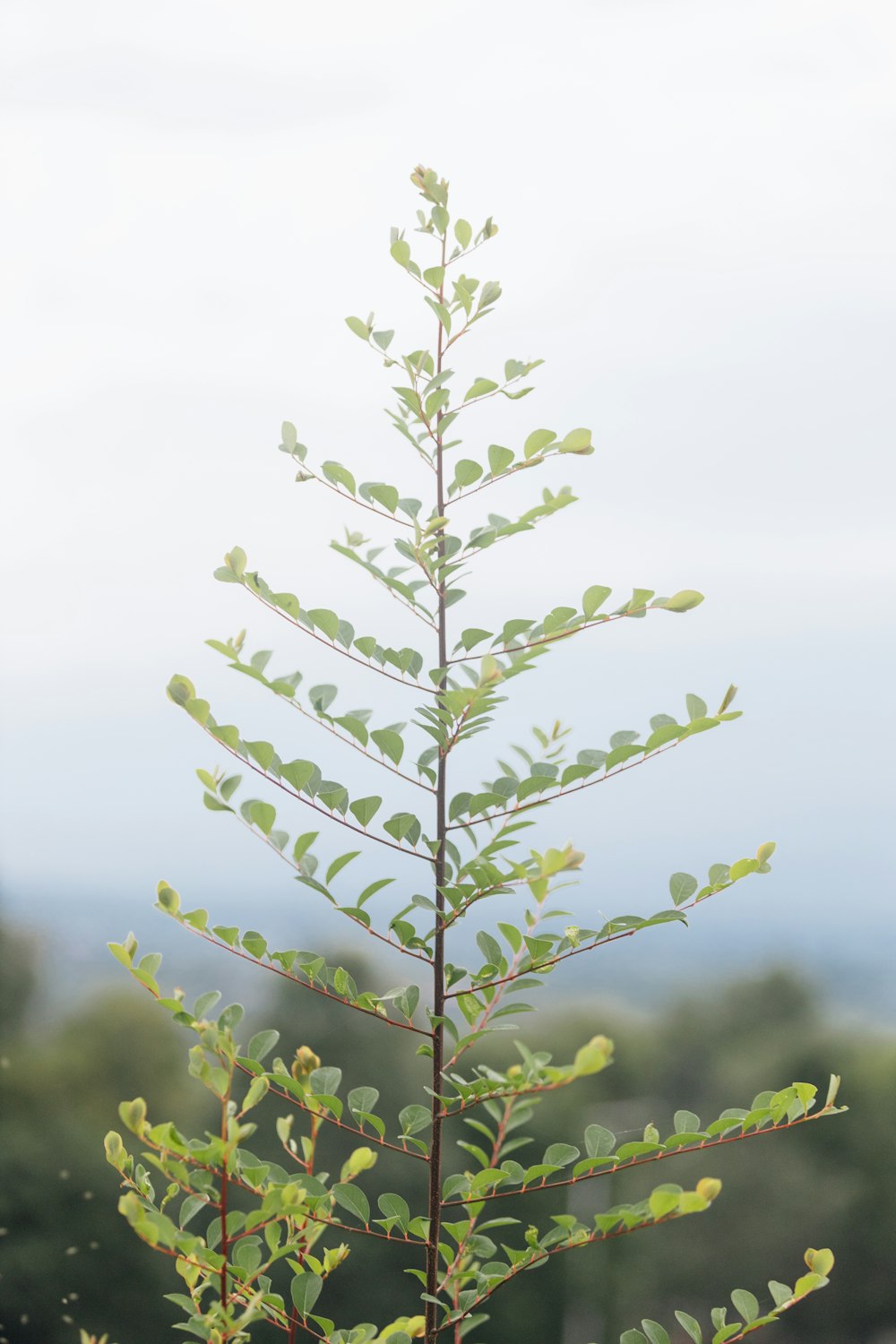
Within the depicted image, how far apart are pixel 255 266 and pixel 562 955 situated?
18.6 ft

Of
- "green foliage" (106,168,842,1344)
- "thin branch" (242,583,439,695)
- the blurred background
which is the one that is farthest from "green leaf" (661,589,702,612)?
the blurred background

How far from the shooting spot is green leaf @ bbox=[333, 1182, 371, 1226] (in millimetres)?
954

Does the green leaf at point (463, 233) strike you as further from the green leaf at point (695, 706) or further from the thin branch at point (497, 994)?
the thin branch at point (497, 994)

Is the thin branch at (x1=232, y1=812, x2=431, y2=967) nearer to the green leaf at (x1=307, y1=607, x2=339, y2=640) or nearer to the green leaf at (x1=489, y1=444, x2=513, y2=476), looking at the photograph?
the green leaf at (x1=307, y1=607, x2=339, y2=640)

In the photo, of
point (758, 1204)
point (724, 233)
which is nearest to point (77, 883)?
point (758, 1204)

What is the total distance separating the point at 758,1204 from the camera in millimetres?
5543

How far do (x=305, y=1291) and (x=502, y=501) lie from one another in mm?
7113

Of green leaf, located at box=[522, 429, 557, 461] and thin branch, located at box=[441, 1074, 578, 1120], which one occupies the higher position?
green leaf, located at box=[522, 429, 557, 461]

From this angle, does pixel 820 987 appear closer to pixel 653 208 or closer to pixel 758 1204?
pixel 758 1204

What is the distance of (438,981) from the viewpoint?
1030 millimetres

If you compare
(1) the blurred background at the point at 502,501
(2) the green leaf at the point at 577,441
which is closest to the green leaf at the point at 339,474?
(2) the green leaf at the point at 577,441

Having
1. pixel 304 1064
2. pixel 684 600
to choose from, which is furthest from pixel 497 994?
pixel 684 600

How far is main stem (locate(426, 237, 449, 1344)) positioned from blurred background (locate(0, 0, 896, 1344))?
7.86ft

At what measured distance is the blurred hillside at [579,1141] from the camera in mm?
4922
